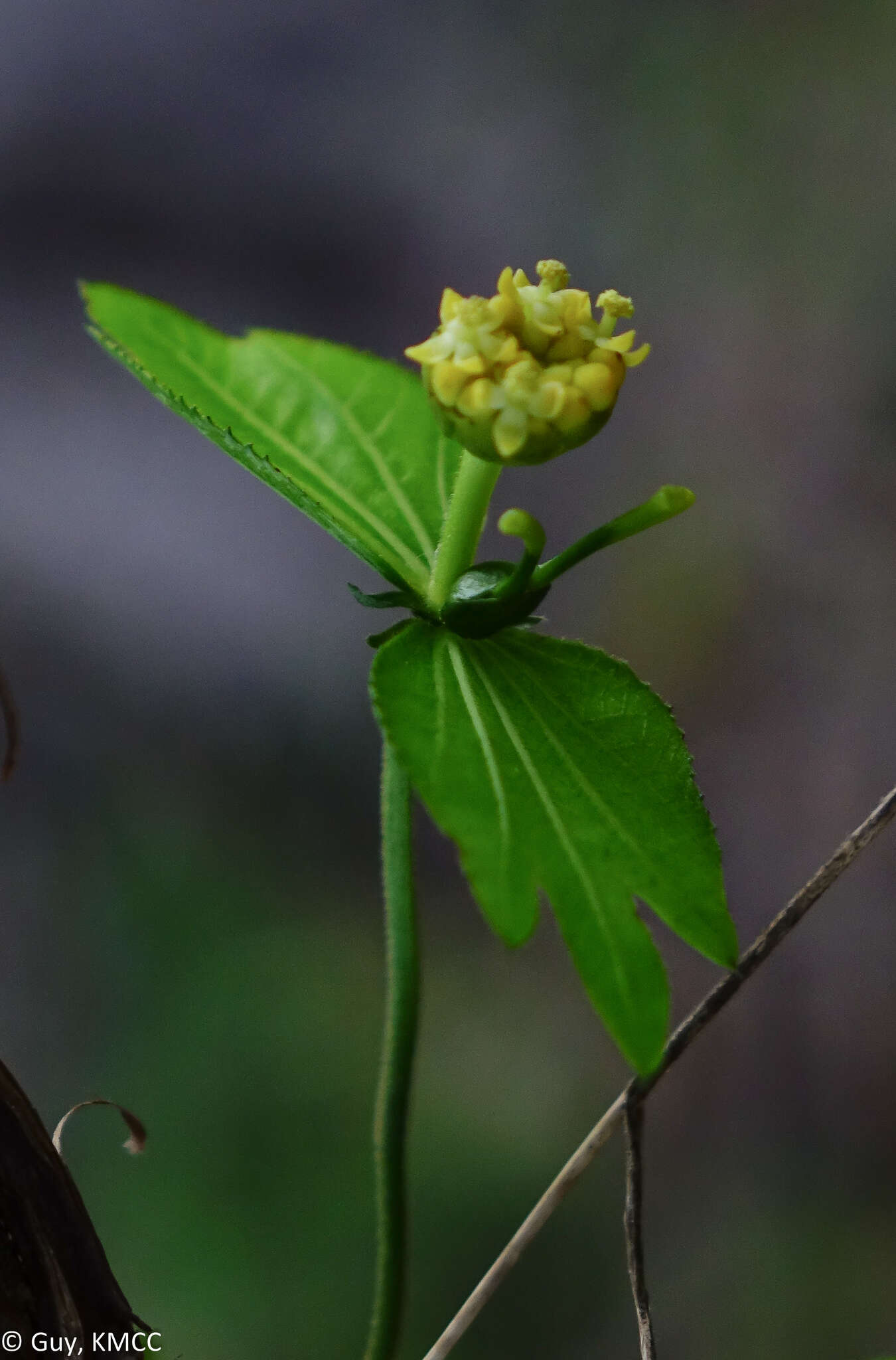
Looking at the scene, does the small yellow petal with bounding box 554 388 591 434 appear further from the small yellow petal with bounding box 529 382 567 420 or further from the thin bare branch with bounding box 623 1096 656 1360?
the thin bare branch with bounding box 623 1096 656 1360

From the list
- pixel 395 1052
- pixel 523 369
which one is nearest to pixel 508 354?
pixel 523 369

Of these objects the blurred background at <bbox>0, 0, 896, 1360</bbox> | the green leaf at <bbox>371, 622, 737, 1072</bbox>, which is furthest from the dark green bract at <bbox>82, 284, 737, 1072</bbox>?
the blurred background at <bbox>0, 0, 896, 1360</bbox>

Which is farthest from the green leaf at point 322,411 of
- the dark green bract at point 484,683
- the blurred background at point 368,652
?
the blurred background at point 368,652

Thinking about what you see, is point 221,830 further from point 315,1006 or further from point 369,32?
point 369,32

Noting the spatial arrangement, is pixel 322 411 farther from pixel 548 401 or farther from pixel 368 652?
pixel 368 652

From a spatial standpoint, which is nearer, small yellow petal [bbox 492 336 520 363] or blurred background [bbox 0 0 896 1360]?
small yellow petal [bbox 492 336 520 363]

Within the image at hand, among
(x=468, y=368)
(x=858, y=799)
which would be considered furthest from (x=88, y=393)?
(x=468, y=368)
